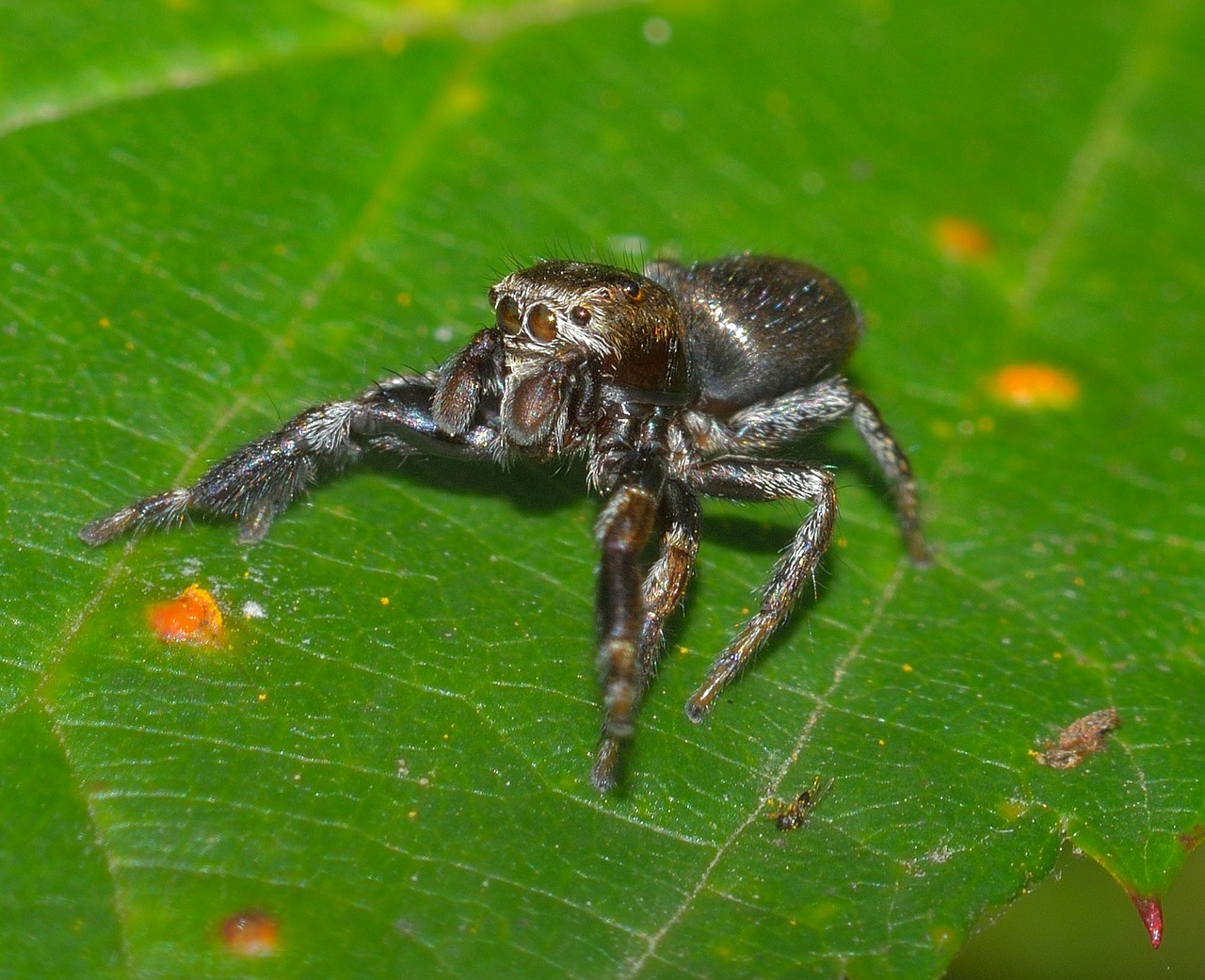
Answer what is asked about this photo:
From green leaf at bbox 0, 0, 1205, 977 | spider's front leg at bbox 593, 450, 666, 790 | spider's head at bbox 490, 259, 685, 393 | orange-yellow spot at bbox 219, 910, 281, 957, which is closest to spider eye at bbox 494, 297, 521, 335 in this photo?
spider's head at bbox 490, 259, 685, 393

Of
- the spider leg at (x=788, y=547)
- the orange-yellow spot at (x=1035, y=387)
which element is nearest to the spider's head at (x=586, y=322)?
the spider leg at (x=788, y=547)

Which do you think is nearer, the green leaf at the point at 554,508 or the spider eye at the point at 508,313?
the green leaf at the point at 554,508

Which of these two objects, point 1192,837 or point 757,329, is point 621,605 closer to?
point 757,329

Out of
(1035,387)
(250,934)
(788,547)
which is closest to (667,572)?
(788,547)

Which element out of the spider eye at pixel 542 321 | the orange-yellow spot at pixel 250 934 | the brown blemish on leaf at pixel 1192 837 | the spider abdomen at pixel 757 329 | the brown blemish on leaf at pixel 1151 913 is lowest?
the orange-yellow spot at pixel 250 934

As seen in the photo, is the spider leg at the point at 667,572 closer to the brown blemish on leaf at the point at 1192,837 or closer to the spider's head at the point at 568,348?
the spider's head at the point at 568,348

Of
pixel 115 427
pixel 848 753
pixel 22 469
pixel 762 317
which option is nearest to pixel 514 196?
pixel 762 317

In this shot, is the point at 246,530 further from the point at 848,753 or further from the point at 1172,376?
the point at 1172,376

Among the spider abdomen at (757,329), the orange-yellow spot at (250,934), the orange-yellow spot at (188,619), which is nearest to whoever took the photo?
the orange-yellow spot at (250,934)
